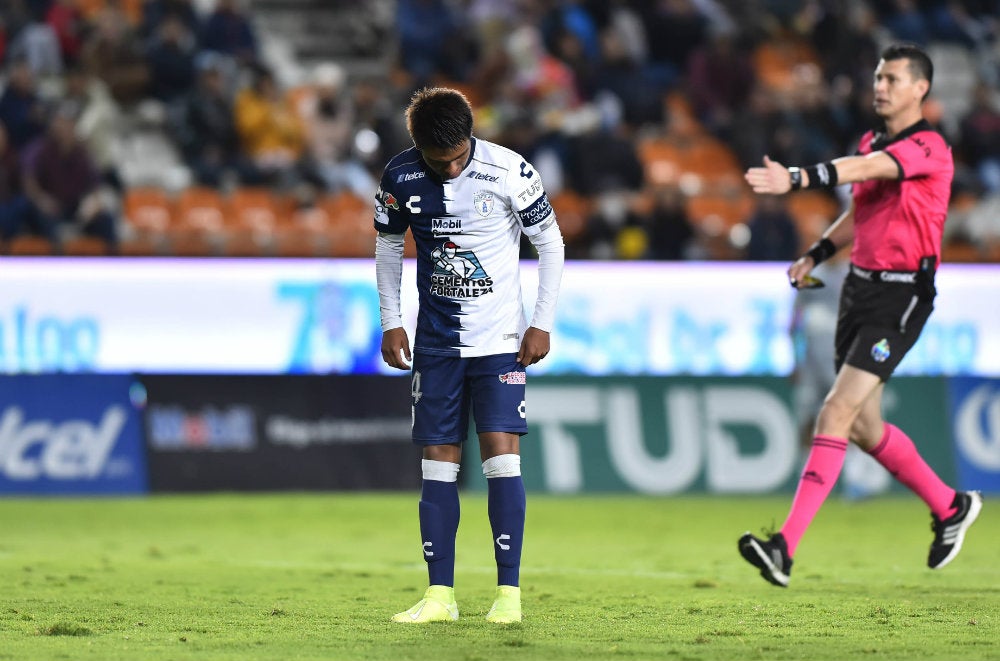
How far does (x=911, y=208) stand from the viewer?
28.0 ft

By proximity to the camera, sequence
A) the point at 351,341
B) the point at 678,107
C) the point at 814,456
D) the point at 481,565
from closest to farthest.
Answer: the point at 814,456, the point at 481,565, the point at 351,341, the point at 678,107

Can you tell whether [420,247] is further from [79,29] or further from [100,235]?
[79,29]

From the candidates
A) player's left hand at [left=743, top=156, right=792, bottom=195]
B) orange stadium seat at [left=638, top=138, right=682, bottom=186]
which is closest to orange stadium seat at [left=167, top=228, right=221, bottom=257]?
orange stadium seat at [left=638, top=138, right=682, bottom=186]

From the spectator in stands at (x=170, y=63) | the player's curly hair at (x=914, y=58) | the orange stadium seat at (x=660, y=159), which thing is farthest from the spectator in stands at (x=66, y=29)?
the player's curly hair at (x=914, y=58)

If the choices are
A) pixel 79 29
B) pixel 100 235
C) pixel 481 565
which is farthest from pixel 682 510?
pixel 79 29

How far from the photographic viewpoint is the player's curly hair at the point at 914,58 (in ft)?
27.9

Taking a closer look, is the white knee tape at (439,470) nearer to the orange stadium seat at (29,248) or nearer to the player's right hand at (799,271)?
the player's right hand at (799,271)

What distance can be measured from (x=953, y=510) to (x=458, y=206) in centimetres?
351

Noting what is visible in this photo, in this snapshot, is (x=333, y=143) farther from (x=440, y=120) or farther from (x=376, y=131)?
(x=440, y=120)

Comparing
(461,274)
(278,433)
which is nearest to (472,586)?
(461,274)

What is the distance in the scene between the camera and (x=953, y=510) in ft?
29.5

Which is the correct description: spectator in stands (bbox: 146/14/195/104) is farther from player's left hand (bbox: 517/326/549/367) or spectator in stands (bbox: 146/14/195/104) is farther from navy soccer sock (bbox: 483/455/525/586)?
navy soccer sock (bbox: 483/455/525/586)

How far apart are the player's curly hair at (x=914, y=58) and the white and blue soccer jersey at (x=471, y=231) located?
7.63 ft

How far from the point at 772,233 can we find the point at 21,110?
8.60 metres
